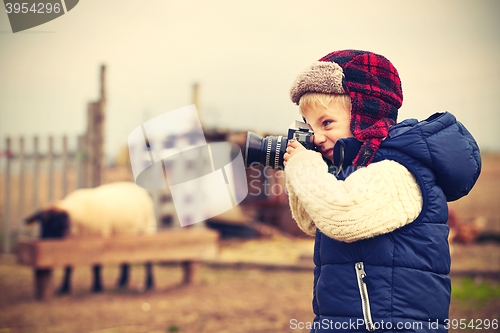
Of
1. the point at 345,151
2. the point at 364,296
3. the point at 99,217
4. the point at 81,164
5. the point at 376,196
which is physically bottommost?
the point at 99,217

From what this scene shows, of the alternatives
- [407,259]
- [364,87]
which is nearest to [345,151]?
[364,87]

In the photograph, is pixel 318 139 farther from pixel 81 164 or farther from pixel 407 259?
pixel 81 164

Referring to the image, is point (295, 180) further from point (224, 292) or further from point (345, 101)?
point (224, 292)

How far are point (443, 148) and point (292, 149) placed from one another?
45cm

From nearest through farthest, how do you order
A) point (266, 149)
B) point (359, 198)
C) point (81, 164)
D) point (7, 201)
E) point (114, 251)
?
point (359, 198) < point (266, 149) < point (114, 251) < point (81, 164) < point (7, 201)

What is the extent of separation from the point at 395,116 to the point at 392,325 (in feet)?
2.15

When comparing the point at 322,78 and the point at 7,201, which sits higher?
the point at 322,78

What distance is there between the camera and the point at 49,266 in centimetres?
487

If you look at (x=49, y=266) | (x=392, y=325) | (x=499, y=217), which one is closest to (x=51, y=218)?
(x=49, y=266)

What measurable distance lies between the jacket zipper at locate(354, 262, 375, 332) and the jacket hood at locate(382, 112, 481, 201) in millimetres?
359

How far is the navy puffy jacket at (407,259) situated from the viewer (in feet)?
4.64

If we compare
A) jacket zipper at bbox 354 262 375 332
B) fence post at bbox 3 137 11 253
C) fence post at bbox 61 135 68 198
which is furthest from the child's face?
fence post at bbox 3 137 11 253

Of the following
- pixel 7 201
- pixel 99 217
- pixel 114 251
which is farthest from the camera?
pixel 7 201

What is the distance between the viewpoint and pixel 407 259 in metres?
1.43
